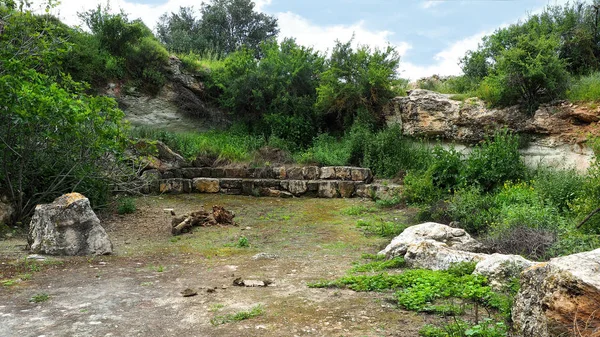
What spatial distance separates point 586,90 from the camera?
35.6 ft

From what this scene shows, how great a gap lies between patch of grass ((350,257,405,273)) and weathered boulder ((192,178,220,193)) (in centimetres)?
858

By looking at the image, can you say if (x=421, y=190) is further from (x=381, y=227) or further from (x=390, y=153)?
(x=390, y=153)

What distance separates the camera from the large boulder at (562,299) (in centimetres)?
252

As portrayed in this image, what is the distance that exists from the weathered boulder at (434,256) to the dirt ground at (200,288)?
0.82 meters

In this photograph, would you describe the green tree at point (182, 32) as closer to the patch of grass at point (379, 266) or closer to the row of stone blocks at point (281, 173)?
the row of stone blocks at point (281, 173)

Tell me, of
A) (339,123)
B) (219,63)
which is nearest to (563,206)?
(339,123)

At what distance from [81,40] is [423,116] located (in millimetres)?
12298

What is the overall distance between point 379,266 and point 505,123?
857cm

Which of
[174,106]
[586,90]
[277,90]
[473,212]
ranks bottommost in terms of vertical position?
[473,212]

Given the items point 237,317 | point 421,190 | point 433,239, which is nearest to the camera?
point 237,317

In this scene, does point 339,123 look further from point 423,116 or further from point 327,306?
point 327,306

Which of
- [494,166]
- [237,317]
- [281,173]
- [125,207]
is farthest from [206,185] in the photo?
[237,317]

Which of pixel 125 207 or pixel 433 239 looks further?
pixel 125 207

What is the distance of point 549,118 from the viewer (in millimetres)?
11234
